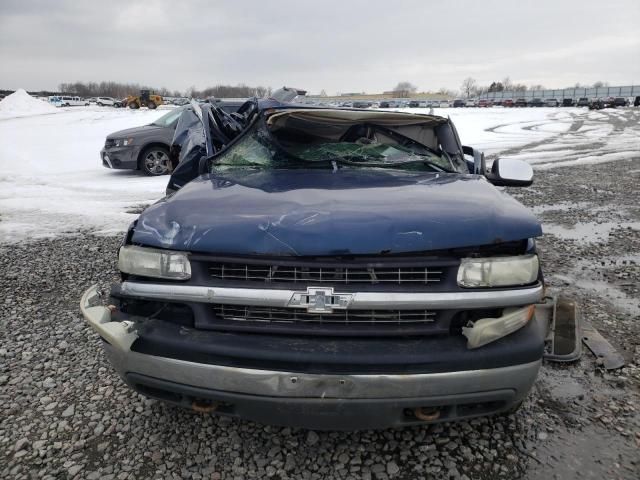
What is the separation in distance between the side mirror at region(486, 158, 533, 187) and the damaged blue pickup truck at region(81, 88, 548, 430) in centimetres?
137

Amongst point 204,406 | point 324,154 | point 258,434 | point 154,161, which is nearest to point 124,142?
point 154,161

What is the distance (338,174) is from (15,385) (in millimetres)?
2294

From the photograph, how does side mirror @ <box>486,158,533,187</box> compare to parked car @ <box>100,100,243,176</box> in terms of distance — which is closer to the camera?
side mirror @ <box>486,158,533,187</box>

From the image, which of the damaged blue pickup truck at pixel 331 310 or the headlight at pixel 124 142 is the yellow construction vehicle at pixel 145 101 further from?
the damaged blue pickup truck at pixel 331 310

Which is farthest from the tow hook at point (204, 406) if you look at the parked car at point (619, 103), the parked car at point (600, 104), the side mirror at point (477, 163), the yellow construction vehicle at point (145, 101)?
the parked car at point (619, 103)

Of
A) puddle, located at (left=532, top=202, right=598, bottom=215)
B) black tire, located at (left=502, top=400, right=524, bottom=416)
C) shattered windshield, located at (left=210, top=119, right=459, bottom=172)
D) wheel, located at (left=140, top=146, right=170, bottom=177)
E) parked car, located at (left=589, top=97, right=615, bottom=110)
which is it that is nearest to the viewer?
black tire, located at (left=502, top=400, right=524, bottom=416)

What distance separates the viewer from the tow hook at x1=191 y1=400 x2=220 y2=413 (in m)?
1.95

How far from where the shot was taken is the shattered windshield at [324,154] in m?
3.10

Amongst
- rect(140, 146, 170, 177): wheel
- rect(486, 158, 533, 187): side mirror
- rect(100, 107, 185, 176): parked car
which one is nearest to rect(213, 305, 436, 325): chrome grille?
rect(486, 158, 533, 187): side mirror

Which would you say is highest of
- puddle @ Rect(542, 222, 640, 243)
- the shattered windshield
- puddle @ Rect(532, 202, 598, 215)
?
the shattered windshield

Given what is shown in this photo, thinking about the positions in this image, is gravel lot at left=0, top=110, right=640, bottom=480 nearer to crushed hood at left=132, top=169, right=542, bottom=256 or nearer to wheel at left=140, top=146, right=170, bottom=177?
crushed hood at left=132, top=169, right=542, bottom=256

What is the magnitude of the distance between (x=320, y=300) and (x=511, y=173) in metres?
2.25

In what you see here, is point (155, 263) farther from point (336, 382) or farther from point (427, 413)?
point (427, 413)

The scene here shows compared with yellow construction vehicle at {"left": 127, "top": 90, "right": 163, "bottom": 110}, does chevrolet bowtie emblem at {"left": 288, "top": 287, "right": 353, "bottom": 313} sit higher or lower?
lower
